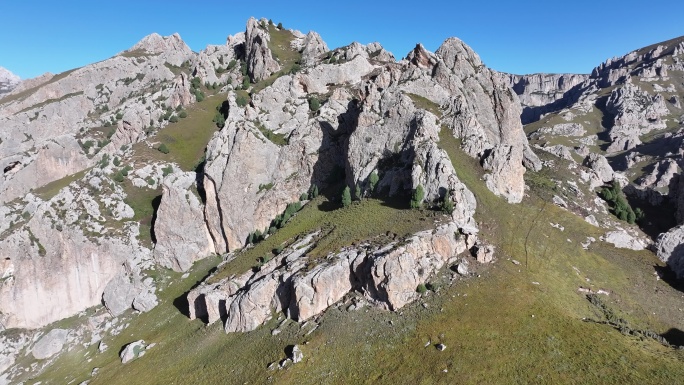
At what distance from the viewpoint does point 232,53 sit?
505 ft

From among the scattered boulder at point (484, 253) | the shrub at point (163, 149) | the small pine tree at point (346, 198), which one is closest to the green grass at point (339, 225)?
the small pine tree at point (346, 198)

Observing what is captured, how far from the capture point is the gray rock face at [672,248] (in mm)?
55375

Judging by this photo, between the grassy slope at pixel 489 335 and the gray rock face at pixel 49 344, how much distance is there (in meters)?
4.53

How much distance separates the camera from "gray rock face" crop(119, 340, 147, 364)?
2290 inches

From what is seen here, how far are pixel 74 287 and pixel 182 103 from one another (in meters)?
69.1

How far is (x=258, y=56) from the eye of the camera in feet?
436

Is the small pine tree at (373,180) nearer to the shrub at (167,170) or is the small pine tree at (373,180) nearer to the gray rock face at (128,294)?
the gray rock face at (128,294)

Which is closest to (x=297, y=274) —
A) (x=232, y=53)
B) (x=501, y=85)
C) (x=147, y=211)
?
(x=147, y=211)

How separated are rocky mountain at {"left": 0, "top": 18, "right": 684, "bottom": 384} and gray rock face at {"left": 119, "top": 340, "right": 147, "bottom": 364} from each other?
1.03 ft

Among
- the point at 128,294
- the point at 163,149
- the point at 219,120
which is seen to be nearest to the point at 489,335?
the point at 128,294

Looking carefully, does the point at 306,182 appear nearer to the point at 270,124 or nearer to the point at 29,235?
the point at 270,124

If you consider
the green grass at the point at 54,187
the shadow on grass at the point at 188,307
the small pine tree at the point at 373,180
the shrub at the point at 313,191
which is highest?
the green grass at the point at 54,187

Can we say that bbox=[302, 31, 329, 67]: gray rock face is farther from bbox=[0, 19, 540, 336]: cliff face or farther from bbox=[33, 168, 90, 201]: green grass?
bbox=[33, 168, 90, 201]: green grass

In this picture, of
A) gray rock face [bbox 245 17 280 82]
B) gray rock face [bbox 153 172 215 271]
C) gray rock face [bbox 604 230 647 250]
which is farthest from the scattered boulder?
gray rock face [bbox 245 17 280 82]
